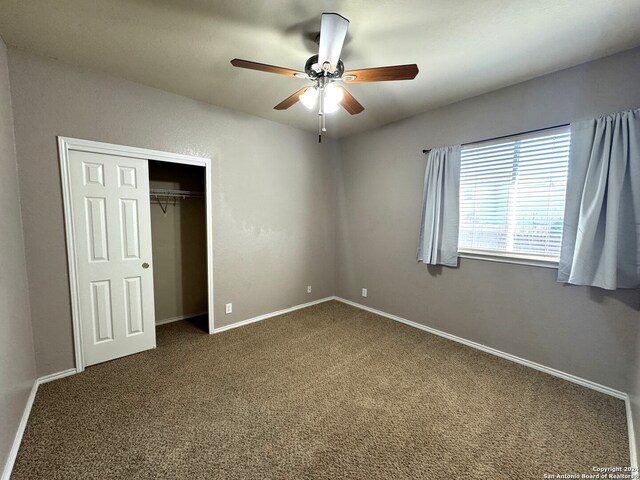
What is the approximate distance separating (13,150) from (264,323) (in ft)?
9.22

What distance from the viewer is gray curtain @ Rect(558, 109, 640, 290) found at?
1958 millimetres

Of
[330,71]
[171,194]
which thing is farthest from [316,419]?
[171,194]

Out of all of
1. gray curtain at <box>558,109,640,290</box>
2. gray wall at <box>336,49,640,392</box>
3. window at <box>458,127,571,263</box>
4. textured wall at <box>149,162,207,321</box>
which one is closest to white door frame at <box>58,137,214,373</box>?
textured wall at <box>149,162,207,321</box>

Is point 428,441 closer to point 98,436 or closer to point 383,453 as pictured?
point 383,453

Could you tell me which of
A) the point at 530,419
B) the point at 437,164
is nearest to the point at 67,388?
the point at 530,419

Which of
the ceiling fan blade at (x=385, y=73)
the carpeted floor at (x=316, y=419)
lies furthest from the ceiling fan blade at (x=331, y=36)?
the carpeted floor at (x=316, y=419)

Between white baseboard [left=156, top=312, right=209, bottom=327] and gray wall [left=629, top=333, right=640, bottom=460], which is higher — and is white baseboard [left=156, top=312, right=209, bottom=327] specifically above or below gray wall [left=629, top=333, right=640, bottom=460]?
below

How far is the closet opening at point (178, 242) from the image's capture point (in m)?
3.39

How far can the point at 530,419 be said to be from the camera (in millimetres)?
1853

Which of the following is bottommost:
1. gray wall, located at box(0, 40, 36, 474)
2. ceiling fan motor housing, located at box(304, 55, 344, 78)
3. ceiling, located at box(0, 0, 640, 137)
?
gray wall, located at box(0, 40, 36, 474)

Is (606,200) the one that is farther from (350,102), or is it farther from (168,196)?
(168,196)

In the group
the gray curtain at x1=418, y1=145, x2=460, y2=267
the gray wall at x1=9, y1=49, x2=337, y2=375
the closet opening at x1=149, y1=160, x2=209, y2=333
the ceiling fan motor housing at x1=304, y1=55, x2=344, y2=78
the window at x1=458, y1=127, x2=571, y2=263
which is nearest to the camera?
the ceiling fan motor housing at x1=304, y1=55, x2=344, y2=78

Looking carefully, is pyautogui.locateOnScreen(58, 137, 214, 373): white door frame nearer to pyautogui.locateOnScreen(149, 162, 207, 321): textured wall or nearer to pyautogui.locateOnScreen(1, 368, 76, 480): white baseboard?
pyautogui.locateOnScreen(1, 368, 76, 480): white baseboard

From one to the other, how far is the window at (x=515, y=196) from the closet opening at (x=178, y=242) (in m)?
3.14
